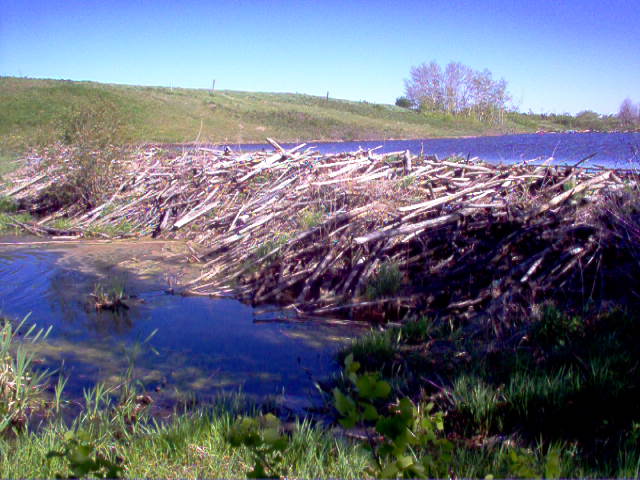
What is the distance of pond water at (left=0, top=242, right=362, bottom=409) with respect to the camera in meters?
4.88

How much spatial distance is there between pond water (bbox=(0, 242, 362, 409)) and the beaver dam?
554 millimetres

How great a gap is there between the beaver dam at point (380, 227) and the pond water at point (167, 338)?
1.82ft

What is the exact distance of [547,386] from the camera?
376cm

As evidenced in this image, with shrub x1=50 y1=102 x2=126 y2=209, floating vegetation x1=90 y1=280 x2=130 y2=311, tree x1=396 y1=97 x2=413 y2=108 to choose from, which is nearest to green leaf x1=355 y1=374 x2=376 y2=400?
floating vegetation x1=90 y1=280 x2=130 y2=311

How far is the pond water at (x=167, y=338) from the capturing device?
16.0 feet

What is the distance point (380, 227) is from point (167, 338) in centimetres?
321

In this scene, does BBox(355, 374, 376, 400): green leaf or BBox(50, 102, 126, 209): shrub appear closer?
BBox(355, 374, 376, 400): green leaf

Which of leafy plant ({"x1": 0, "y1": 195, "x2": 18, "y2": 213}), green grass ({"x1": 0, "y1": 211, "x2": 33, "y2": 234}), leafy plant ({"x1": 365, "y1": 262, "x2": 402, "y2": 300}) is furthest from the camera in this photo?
leafy plant ({"x1": 0, "y1": 195, "x2": 18, "y2": 213})

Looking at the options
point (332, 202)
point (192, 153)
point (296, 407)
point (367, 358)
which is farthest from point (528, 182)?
point (192, 153)

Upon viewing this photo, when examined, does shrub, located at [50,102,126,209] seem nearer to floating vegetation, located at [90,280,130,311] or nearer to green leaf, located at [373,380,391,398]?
floating vegetation, located at [90,280,130,311]

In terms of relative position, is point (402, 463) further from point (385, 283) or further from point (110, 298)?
point (110, 298)

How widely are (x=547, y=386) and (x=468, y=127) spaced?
40036 mm

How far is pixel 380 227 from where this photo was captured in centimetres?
752

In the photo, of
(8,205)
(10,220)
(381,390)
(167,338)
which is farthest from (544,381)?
(8,205)
